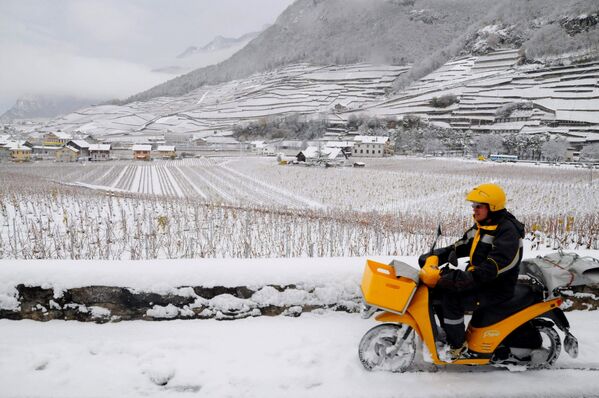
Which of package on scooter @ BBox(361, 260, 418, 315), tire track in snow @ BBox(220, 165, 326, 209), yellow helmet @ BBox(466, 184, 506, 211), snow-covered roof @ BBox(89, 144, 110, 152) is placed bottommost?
tire track in snow @ BBox(220, 165, 326, 209)

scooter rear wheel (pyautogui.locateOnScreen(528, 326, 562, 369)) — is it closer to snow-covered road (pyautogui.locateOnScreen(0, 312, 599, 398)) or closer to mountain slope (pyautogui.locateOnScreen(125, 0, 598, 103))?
snow-covered road (pyautogui.locateOnScreen(0, 312, 599, 398))

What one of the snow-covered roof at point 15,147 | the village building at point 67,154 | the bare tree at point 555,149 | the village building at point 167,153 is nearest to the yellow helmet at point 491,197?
the bare tree at point 555,149

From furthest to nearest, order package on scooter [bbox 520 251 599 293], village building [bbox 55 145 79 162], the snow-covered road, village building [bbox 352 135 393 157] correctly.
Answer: village building [bbox 352 135 393 157]
village building [bbox 55 145 79 162]
package on scooter [bbox 520 251 599 293]
the snow-covered road

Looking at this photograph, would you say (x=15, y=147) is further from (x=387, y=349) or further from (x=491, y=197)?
(x=491, y=197)

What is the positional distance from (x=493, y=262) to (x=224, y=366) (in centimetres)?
249

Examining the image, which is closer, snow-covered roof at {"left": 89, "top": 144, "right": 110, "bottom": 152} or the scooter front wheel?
the scooter front wheel

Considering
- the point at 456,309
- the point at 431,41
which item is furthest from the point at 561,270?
the point at 431,41

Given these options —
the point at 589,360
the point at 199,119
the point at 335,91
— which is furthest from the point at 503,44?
the point at 589,360

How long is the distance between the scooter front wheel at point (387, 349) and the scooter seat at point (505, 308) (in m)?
0.59

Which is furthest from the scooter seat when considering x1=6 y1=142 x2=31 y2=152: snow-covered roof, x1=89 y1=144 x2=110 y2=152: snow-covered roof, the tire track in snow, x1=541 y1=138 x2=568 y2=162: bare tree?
x1=89 y1=144 x2=110 y2=152: snow-covered roof

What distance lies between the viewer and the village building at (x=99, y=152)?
192 feet

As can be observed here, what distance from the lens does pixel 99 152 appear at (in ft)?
195

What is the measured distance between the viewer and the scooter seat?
2.75m

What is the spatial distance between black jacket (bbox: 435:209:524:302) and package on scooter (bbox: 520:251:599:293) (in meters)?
0.48
